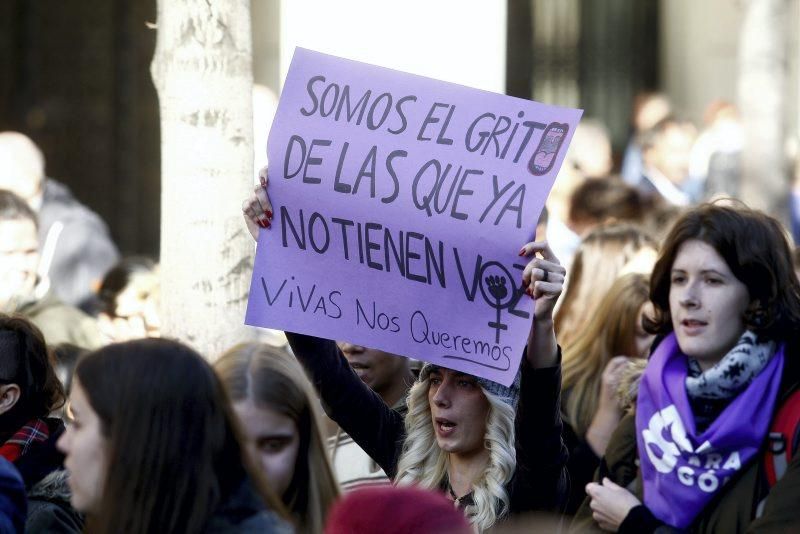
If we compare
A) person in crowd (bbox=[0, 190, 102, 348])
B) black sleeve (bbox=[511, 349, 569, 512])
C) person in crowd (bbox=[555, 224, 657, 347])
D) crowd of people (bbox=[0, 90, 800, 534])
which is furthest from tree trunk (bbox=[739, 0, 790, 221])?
black sleeve (bbox=[511, 349, 569, 512])

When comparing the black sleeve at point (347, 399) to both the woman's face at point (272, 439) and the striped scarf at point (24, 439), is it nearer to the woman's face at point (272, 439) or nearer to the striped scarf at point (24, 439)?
the woman's face at point (272, 439)

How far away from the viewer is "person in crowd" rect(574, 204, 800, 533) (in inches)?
165

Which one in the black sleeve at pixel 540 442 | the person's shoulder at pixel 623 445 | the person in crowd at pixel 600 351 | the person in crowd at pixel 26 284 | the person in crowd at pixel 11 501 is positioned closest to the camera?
the person in crowd at pixel 11 501

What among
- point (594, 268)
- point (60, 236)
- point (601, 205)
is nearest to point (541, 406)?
point (594, 268)

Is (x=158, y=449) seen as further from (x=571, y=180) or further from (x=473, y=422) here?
(x=571, y=180)

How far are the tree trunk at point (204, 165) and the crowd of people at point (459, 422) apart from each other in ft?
0.53

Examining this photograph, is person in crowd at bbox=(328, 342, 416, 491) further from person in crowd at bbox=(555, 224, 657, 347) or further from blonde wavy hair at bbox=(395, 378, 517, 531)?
person in crowd at bbox=(555, 224, 657, 347)

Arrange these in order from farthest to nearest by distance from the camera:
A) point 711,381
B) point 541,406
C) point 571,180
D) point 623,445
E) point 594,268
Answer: point 571,180, point 594,268, point 623,445, point 711,381, point 541,406

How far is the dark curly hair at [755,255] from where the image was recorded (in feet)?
14.3

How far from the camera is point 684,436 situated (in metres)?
4.35

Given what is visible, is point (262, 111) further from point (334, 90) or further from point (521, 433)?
point (521, 433)

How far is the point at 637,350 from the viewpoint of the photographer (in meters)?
5.67

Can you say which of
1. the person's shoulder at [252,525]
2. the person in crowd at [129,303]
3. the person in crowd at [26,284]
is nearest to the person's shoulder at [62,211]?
the person in crowd at [129,303]

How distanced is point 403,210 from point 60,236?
457 centimetres
